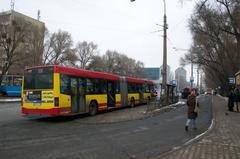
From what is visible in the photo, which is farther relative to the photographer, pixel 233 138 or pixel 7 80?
pixel 7 80

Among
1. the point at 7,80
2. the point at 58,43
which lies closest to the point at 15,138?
the point at 7,80

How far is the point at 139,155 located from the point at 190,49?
55.1 m

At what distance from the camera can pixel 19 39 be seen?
175 feet

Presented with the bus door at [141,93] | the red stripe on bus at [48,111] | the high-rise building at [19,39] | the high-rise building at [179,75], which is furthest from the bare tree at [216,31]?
the high-rise building at [19,39]

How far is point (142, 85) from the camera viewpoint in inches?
1233

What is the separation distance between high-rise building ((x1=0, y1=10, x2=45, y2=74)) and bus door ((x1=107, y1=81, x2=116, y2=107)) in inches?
1304

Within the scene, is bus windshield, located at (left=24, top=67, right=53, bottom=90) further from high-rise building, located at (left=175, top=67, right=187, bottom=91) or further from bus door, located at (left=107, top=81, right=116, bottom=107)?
high-rise building, located at (left=175, top=67, right=187, bottom=91)

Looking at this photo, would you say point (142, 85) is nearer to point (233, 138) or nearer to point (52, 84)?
point (52, 84)

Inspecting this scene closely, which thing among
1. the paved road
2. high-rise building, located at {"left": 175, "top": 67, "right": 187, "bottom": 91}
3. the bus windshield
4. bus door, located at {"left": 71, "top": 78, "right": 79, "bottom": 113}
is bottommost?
the paved road

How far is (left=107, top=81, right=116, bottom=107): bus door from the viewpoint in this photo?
22.9m

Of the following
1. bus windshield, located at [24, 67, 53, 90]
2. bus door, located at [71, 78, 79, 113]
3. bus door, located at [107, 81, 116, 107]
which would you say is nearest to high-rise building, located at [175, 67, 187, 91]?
bus door, located at [107, 81, 116, 107]

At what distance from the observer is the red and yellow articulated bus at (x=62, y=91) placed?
54.0ft

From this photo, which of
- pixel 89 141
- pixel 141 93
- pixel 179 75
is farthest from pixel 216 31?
pixel 179 75

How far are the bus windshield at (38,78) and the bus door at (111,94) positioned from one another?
663cm
